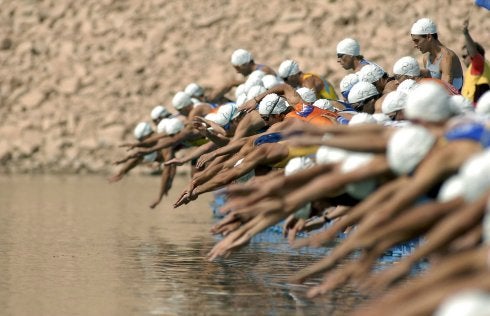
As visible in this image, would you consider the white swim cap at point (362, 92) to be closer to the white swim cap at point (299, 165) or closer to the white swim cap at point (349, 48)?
the white swim cap at point (349, 48)

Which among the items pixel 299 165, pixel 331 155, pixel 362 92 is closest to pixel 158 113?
pixel 362 92

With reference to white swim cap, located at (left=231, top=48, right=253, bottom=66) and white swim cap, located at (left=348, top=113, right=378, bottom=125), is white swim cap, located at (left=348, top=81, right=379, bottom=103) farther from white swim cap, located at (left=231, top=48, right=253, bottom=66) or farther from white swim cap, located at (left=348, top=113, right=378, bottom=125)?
white swim cap, located at (left=231, top=48, right=253, bottom=66)

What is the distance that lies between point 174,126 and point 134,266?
6.26 m

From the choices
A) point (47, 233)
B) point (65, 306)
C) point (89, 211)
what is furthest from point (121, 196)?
point (65, 306)

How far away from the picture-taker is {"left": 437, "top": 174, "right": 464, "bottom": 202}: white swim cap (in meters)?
7.28

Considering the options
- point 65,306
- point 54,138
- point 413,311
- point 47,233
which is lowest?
point 54,138

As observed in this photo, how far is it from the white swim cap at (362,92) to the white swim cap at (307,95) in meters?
1.37

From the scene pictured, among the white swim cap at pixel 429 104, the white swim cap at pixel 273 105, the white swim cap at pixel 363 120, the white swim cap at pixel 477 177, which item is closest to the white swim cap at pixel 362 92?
the white swim cap at pixel 273 105

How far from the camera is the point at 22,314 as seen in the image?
10156 millimetres

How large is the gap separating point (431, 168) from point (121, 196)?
54.8 feet

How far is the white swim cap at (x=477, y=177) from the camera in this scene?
7.04 m

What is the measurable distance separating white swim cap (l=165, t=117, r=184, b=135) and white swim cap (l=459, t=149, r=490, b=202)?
12559 mm

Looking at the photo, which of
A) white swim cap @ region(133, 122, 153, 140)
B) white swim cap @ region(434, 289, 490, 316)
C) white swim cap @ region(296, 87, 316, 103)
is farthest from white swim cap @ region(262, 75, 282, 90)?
white swim cap @ region(434, 289, 490, 316)

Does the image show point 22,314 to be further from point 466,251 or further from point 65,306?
point 466,251
